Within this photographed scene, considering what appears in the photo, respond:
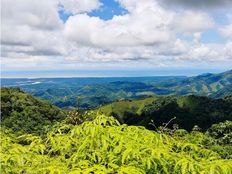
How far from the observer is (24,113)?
13300cm

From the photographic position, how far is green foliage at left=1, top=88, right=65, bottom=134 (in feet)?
379

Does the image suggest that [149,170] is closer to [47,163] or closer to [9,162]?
[47,163]

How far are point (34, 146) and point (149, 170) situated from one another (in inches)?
76.6

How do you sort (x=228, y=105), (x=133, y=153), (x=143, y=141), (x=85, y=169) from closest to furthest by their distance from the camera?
1. (x=85, y=169)
2. (x=133, y=153)
3. (x=143, y=141)
4. (x=228, y=105)

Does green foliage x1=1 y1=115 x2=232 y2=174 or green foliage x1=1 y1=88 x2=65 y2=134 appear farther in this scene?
green foliage x1=1 y1=88 x2=65 y2=134

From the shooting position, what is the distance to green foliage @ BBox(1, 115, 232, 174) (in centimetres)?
410

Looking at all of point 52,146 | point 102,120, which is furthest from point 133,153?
point 52,146

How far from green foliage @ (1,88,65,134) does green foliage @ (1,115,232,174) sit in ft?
347

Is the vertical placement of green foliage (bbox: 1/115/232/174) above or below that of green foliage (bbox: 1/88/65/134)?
above

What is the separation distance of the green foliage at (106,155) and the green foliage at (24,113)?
347 feet

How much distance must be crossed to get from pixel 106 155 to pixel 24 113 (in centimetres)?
13409

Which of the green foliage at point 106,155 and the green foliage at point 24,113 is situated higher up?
the green foliage at point 106,155

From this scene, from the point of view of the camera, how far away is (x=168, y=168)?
4508 mm

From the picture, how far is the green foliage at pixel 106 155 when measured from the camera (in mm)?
4102
